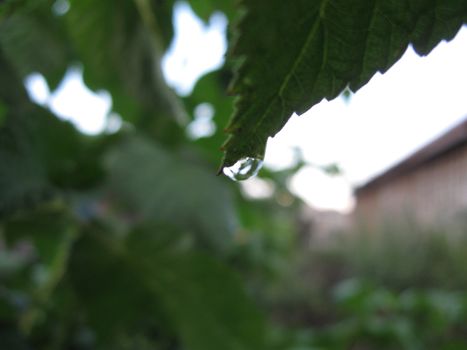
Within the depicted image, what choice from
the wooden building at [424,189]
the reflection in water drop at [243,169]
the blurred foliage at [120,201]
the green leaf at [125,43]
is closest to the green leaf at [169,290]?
the blurred foliage at [120,201]

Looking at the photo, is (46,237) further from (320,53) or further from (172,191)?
(320,53)

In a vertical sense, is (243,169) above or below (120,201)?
below

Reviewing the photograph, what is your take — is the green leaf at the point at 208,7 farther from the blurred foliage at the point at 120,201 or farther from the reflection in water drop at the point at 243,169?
the reflection in water drop at the point at 243,169

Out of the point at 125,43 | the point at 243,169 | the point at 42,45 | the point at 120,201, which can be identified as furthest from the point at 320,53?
the point at 120,201

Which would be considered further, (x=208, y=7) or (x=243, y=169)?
(x=208, y=7)

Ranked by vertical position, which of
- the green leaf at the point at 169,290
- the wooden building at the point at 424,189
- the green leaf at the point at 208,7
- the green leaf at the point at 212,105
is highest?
the wooden building at the point at 424,189

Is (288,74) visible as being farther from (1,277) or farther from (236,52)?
Result: (1,277)
